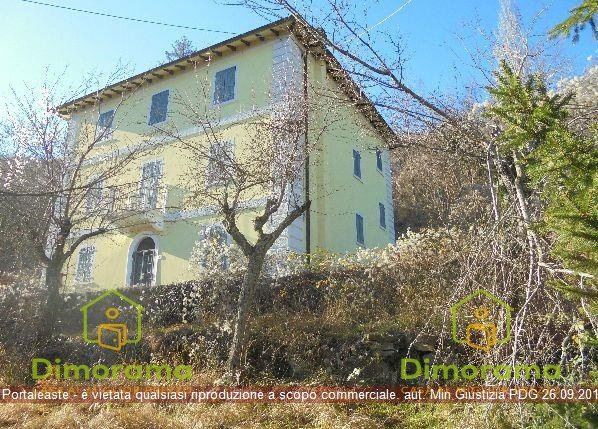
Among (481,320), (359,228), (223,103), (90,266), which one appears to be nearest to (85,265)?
(90,266)

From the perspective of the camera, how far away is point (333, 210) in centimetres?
1641

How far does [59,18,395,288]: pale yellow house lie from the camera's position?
1535 centimetres

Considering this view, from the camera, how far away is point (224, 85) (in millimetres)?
16906

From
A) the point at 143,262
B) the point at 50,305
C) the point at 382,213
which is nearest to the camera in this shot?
the point at 50,305

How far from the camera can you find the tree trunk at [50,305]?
10.6 meters

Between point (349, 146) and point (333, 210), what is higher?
point (349, 146)

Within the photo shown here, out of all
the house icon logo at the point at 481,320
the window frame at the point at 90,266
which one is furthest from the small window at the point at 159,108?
the house icon logo at the point at 481,320

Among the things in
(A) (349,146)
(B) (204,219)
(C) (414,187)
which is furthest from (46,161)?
(C) (414,187)

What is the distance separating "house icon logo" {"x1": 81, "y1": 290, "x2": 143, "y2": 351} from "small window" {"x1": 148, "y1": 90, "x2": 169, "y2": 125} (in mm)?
7674

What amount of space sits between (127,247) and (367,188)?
9288mm

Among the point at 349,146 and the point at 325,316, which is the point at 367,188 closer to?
the point at 349,146

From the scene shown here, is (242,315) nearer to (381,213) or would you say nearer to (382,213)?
(381,213)

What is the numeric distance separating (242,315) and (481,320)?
376 centimetres

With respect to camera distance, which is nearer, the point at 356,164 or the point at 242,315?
the point at 242,315
